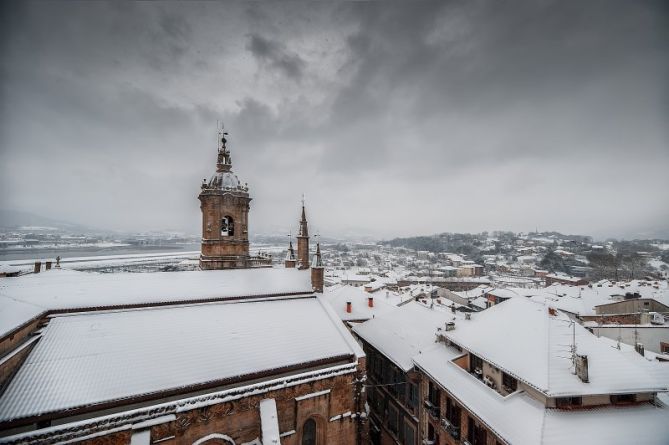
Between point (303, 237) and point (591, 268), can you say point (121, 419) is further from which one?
point (591, 268)

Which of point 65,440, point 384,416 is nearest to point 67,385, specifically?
point 65,440

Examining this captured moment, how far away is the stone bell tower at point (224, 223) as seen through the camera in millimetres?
26109

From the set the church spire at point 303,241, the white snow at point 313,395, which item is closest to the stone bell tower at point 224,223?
the church spire at point 303,241

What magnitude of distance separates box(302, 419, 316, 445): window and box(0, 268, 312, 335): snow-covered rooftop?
7.54 m

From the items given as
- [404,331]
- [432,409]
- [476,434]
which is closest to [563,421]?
[476,434]

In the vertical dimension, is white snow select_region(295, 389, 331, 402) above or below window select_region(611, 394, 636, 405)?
below

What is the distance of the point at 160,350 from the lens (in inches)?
532

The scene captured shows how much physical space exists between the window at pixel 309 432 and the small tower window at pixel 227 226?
674 inches

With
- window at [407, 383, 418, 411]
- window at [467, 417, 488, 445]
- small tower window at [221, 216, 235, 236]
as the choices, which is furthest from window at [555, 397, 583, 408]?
small tower window at [221, 216, 235, 236]

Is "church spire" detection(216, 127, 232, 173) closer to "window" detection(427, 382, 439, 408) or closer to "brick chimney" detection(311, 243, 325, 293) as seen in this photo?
"brick chimney" detection(311, 243, 325, 293)

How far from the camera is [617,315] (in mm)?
38906

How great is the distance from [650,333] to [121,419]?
133 ft

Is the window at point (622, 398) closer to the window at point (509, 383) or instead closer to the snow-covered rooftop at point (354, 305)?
the window at point (509, 383)

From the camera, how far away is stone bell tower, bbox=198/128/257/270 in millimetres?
26109
